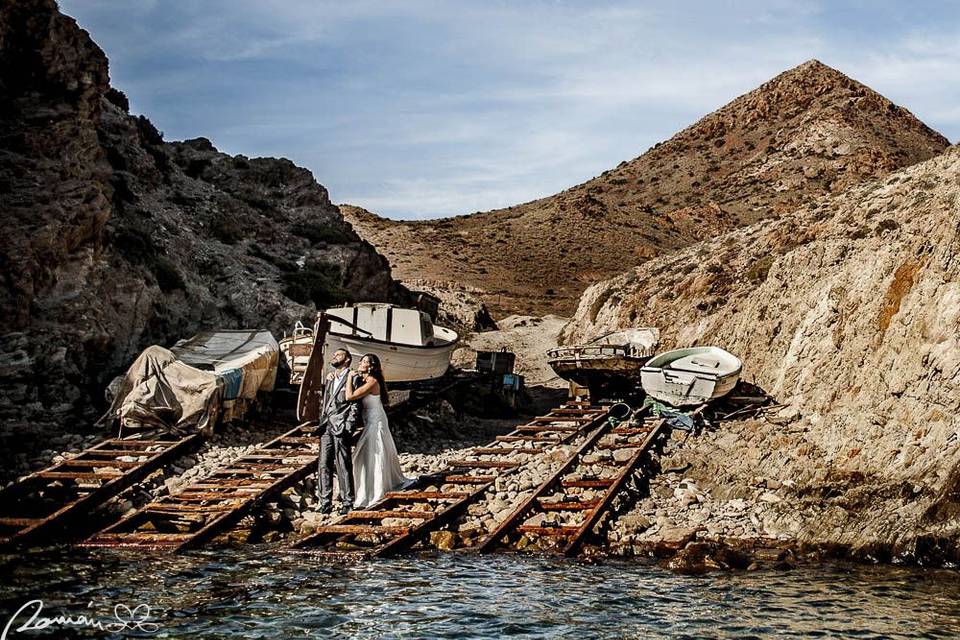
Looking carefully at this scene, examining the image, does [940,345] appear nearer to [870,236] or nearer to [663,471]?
[663,471]

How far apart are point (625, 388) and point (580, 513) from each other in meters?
12.6

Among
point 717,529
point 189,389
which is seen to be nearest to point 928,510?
point 717,529

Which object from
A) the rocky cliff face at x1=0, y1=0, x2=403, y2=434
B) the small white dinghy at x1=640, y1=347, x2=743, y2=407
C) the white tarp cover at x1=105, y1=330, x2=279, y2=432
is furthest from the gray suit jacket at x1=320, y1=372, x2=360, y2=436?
the small white dinghy at x1=640, y1=347, x2=743, y2=407

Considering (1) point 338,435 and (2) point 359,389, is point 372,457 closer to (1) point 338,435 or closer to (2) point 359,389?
(1) point 338,435

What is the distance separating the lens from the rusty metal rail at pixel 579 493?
540 inches

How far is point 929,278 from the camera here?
17.5 m

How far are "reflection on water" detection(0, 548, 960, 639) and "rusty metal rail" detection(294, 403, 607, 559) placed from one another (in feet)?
1.78

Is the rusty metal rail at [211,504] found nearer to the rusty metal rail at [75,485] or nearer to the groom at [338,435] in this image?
the rusty metal rail at [75,485]

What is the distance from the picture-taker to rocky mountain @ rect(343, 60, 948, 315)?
74438 mm

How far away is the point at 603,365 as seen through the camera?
1032 inches

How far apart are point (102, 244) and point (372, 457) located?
38.4 feet

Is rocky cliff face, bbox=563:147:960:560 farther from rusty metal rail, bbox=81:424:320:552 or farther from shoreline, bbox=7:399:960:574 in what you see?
rusty metal rail, bbox=81:424:320:552

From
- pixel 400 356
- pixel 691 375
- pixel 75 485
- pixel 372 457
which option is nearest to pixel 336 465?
pixel 372 457

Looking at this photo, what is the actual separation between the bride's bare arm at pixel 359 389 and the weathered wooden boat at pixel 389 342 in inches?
291
